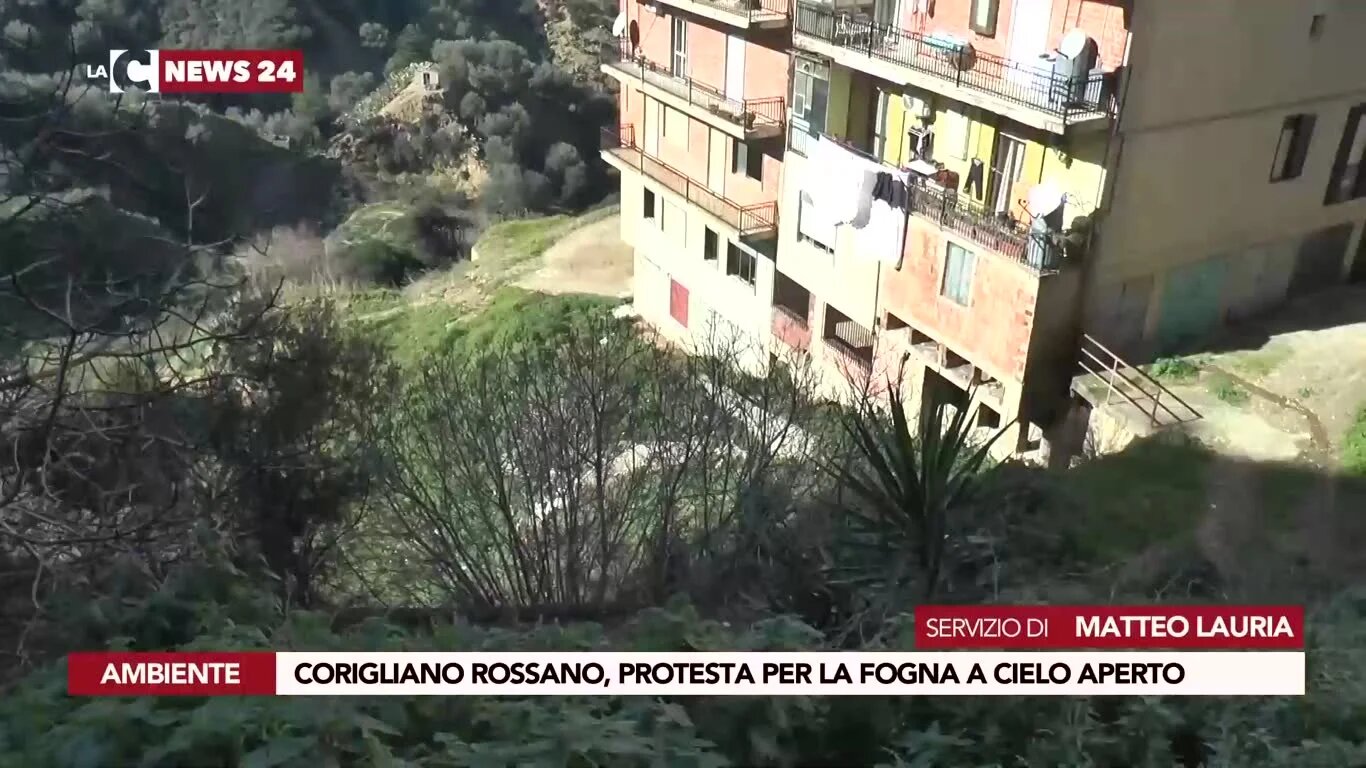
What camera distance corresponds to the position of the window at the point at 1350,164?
16.3 meters

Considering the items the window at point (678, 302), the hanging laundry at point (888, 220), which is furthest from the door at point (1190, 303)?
the window at point (678, 302)

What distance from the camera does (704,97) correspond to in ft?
63.6

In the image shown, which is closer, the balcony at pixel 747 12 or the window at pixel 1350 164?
the window at pixel 1350 164

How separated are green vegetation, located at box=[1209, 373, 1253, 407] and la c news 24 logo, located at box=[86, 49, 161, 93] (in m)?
14.1

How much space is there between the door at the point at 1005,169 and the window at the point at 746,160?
514 cm

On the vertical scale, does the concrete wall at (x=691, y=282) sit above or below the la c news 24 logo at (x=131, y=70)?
below

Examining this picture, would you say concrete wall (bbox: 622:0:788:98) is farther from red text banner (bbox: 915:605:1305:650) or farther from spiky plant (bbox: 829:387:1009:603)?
red text banner (bbox: 915:605:1305:650)

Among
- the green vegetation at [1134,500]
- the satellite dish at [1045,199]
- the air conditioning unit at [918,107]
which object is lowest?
the green vegetation at [1134,500]

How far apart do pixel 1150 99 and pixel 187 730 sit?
13.3 metres

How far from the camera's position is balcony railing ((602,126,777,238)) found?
742 inches

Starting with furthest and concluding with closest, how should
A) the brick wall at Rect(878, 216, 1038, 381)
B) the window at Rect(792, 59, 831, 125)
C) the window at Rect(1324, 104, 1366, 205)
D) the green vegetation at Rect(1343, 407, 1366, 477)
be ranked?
1. the window at Rect(792, 59, 831, 125)
2. the window at Rect(1324, 104, 1366, 205)
3. the brick wall at Rect(878, 216, 1038, 381)
4. the green vegetation at Rect(1343, 407, 1366, 477)

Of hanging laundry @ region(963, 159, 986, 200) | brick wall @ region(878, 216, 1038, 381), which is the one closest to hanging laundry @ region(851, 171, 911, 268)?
brick wall @ region(878, 216, 1038, 381)

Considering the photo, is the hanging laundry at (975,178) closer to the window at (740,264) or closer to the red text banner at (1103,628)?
the window at (740,264)

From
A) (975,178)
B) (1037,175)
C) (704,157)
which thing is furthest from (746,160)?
(1037,175)
